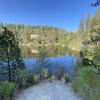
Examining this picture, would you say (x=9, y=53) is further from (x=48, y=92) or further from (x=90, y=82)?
(x=90, y=82)

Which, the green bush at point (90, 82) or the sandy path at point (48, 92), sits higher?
the green bush at point (90, 82)

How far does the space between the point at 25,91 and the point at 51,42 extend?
61.2 m

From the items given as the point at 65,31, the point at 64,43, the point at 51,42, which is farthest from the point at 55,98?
the point at 65,31

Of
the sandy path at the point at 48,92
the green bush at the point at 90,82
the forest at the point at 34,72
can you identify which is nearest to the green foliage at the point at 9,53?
the forest at the point at 34,72

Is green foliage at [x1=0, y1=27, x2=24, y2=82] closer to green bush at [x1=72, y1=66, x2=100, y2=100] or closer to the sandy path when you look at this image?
the sandy path

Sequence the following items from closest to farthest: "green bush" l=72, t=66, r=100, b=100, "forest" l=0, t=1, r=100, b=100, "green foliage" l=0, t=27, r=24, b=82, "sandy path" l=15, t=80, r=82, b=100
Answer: "green bush" l=72, t=66, r=100, b=100
"forest" l=0, t=1, r=100, b=100
"sandy path" l=15, t=80, r=82, b=100
"green foliage" l=0, t=27, r=24, b=82

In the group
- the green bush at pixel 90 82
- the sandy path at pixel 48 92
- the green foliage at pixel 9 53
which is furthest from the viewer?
the green foliage at pixel 9 53

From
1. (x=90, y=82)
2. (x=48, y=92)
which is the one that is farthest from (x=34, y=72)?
(x=90, y=82)

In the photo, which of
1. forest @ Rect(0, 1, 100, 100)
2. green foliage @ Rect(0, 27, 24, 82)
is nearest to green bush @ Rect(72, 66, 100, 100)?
forest @ Rect(0, 1, 100, 100)

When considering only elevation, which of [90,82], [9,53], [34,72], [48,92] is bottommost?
[48,92]

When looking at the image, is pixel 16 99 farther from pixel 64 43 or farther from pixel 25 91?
pixel 64 43

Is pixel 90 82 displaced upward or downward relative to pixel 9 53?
downward

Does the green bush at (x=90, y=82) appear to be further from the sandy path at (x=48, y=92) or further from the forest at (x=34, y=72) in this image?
the sandy path at (x=48, y=92)

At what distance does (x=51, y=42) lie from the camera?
71.1 m
